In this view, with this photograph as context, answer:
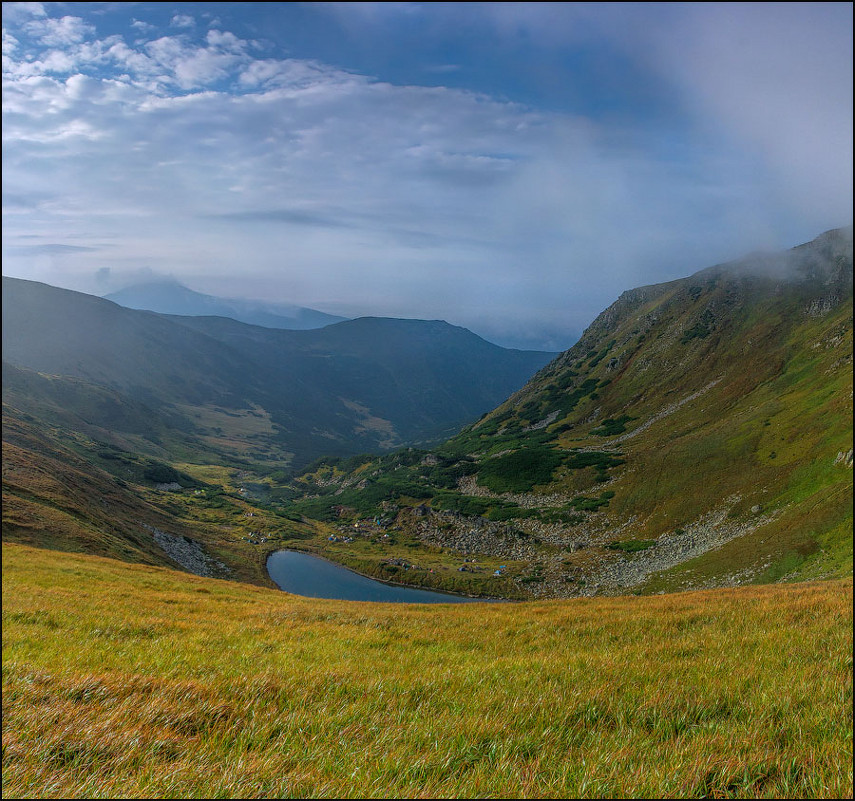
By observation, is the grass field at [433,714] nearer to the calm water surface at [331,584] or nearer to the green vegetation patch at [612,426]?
the calm water surface at [331,584]

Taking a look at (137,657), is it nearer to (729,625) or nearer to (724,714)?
(724,714)

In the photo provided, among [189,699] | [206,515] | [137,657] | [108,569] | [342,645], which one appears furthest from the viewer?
[206,515]

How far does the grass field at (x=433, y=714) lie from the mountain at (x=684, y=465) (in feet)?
165

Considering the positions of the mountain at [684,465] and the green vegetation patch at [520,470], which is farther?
the green vegetation patch at [520,470]

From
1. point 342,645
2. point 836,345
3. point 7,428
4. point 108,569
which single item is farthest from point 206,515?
point 836,345

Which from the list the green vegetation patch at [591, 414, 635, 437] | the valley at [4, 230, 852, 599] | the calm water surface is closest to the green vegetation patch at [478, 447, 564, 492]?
the valley at [4, 230, 852, 599]

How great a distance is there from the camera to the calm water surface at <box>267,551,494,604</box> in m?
85.1

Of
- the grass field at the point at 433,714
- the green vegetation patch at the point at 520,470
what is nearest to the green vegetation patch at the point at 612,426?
the green vegetation patch at the point at 520,470

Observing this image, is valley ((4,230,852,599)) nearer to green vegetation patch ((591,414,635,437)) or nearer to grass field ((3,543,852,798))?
green vegetation patch ((591,414,635,437))

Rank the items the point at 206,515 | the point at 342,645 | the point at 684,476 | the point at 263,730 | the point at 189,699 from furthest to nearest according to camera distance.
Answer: the point at 206,515, the point at 684,476, the point at 342,645, the point at 189,699, the point at 263,730

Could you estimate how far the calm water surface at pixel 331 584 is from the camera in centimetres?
8513

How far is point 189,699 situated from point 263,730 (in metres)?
1.29

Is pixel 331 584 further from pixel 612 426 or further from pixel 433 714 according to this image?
pixel 612 426

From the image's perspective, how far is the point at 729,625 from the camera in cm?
1149
